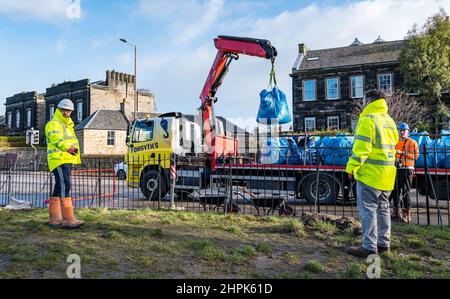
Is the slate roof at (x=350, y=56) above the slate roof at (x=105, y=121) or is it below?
above

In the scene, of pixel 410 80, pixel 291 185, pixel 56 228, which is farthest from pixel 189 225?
pixel 410 80

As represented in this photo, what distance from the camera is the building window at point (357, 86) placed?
1077 inches

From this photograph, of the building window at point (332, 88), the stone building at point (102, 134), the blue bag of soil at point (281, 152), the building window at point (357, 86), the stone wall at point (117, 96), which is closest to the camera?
the blue bag of soil at point (281, 152)

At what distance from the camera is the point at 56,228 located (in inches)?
221

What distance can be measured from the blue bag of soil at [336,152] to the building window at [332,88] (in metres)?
19.1

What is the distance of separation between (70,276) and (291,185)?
24.6 ft

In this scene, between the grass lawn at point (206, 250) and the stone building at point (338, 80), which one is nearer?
the grass lawn at point (206, 250)

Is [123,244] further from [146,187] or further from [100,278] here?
[146,187]

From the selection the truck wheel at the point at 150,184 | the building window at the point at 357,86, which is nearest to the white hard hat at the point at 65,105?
the truck wheel at the point at 150,184

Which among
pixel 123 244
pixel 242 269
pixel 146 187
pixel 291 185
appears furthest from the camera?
pixel 146 187

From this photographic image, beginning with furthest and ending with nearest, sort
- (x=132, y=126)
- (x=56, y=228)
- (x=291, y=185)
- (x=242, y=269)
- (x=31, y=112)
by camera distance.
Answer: (x=31, y=112) → (x=132, y=126) → (x=291, y=185) → (x=56, y=228) → (x=242, y=269)

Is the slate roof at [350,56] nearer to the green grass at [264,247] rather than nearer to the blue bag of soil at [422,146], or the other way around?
the blue bag of soil at [422,146]

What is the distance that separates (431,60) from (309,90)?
29.4 feet

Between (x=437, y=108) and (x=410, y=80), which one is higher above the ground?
(x=410, y=80)
